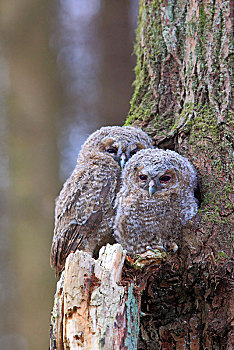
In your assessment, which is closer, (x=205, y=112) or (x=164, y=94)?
(x=205, y=112)

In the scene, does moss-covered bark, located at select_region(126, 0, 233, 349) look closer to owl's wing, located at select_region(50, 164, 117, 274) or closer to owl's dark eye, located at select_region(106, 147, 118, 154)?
owl's dark eye, located at select_region(106, 147, 118, 154)

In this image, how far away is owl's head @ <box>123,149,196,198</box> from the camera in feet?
6.72

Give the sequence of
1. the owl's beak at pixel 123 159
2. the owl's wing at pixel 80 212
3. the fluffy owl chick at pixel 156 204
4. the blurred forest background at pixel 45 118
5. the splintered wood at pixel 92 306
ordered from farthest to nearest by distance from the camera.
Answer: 1. the blurred forest background at pixel 45 118
2. the owl's beak at pixel 123 159
3. the owl's wing at pixel 80 212
4. the fluffy owl chick at pixel 156 204
5. the splintered wood at pixel 92 306

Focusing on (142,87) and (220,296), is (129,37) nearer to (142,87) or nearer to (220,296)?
(142,87)

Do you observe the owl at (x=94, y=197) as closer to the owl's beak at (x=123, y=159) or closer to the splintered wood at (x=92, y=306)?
the owl's beak at (x=123, y=159)

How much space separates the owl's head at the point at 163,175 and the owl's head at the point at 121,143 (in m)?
0.18

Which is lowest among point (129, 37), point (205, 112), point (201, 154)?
point (201, 154)

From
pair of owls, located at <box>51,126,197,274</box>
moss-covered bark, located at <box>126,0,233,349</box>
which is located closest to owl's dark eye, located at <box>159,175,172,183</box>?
pair of owls, located at <box>51,126,197,274</box>

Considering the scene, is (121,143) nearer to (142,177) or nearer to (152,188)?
(142,177)

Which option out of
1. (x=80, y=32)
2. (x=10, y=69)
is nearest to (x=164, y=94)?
(x=80, y=32)

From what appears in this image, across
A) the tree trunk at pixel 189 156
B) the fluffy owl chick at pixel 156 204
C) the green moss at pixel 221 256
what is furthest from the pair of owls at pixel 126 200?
the green moss at pixel 221 256

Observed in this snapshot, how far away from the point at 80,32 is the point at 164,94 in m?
1.49

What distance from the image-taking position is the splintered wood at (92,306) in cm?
147

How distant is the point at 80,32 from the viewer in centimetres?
370
